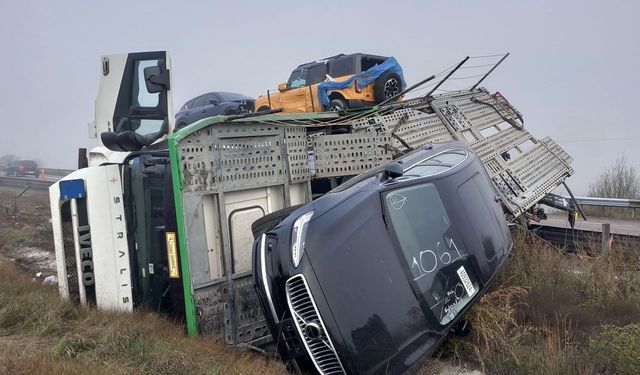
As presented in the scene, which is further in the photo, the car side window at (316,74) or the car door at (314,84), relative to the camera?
the car side window at (316,74)

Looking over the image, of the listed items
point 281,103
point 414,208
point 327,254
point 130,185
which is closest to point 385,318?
point 327,254

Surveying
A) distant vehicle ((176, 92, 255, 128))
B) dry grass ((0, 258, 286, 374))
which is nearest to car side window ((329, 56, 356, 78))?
distant vehicle ((176, 92, 255, 128))

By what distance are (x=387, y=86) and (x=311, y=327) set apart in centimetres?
778

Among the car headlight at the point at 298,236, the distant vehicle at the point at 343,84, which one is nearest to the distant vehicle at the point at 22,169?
the distant vehicle at the point at 343,84

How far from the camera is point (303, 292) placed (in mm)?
2768

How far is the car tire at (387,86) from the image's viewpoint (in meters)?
9.77

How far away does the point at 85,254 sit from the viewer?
157 inches

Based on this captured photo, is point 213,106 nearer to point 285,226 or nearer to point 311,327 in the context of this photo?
point 285,226

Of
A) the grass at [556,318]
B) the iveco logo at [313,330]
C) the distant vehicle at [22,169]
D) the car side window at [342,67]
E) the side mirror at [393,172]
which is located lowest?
the grass at [556,318]

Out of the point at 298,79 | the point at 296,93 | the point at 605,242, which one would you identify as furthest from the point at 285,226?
the point at 298,79

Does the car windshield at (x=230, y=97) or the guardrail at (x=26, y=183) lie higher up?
the car windshield at (x=230, y=97)

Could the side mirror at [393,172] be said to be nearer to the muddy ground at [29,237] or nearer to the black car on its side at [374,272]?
the black car on its side at [374,272]

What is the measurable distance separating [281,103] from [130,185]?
6.80 m

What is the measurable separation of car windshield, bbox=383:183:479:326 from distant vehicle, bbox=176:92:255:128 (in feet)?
30.6
